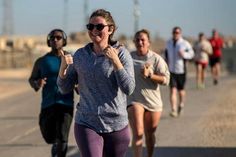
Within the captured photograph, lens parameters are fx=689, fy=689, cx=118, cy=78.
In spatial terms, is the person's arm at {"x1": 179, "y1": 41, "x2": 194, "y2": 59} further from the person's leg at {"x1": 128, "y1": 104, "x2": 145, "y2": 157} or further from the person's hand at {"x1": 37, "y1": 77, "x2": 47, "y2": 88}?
the person's hand at {"x1": 37, "y1": 77, "x2": 47, "y2": 88}

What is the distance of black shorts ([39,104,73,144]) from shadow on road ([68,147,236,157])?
1721mm

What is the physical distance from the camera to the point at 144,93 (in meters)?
8.05

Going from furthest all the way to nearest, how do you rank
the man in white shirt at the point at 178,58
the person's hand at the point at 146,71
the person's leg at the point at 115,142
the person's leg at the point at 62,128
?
the man in white shirt at the point at 178,58, the person's leg at the point at 62,128, the person's hand at the point at 146,71, the person's leg at the point at 115,142

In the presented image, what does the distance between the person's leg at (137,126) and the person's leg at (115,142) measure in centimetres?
220

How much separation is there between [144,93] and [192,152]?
2176 mm

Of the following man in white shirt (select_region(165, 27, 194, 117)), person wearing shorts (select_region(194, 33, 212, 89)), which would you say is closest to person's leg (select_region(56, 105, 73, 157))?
man in white shirt (select_region(165, 27, 194, 117))

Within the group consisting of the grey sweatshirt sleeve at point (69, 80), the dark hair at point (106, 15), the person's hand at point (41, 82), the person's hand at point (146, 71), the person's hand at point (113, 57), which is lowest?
the person's hand at point (41, 82)

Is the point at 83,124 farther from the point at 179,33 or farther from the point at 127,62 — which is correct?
the point at 179,33

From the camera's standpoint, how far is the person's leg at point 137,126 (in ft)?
25.9

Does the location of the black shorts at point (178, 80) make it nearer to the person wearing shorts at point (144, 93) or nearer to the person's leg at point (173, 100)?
the person's leg at point (173, 100)

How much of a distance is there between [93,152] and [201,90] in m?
15.9

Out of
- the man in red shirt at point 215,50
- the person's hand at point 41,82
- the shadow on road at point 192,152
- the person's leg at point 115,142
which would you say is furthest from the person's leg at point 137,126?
→ the man in red shirt at point 215,50

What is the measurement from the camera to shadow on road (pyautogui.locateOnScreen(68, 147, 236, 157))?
31.6 feet

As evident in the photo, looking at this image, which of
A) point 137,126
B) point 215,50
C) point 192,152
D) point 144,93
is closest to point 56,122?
point 137,126
